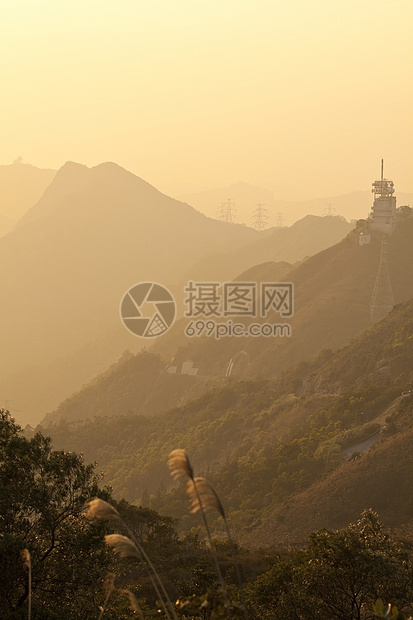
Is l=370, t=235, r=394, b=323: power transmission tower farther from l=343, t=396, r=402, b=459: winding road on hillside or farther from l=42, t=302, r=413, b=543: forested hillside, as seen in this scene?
l=343, t=396, r=402, b=459: winding road on hillside

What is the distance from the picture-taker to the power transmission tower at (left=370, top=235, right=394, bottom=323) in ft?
363

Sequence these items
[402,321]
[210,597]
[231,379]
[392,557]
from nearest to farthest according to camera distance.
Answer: [210,597] < [392,557] < [402,321] < [231,379]

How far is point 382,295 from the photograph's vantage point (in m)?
113

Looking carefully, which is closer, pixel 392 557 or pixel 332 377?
pixel 392 557

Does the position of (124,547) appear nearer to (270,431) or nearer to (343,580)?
(343,580)

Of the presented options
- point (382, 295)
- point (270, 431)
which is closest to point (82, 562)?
point (270, 431)

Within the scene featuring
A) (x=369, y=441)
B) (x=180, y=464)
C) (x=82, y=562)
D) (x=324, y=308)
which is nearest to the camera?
(x=180, y=464)

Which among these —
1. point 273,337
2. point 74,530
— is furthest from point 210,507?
point 273,337

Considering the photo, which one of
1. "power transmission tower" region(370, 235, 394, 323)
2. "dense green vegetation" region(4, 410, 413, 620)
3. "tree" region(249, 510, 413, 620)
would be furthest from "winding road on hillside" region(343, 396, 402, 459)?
"tree" region(249, 510, 413, 620)

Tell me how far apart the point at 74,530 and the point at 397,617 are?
11.3m

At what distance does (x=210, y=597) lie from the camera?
32.9ft

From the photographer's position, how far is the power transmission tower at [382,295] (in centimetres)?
11062

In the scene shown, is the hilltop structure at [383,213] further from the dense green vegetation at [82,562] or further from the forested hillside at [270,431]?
the dense green vegetation at [82,562]

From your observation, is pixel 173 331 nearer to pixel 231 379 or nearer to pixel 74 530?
pixel 231 379
